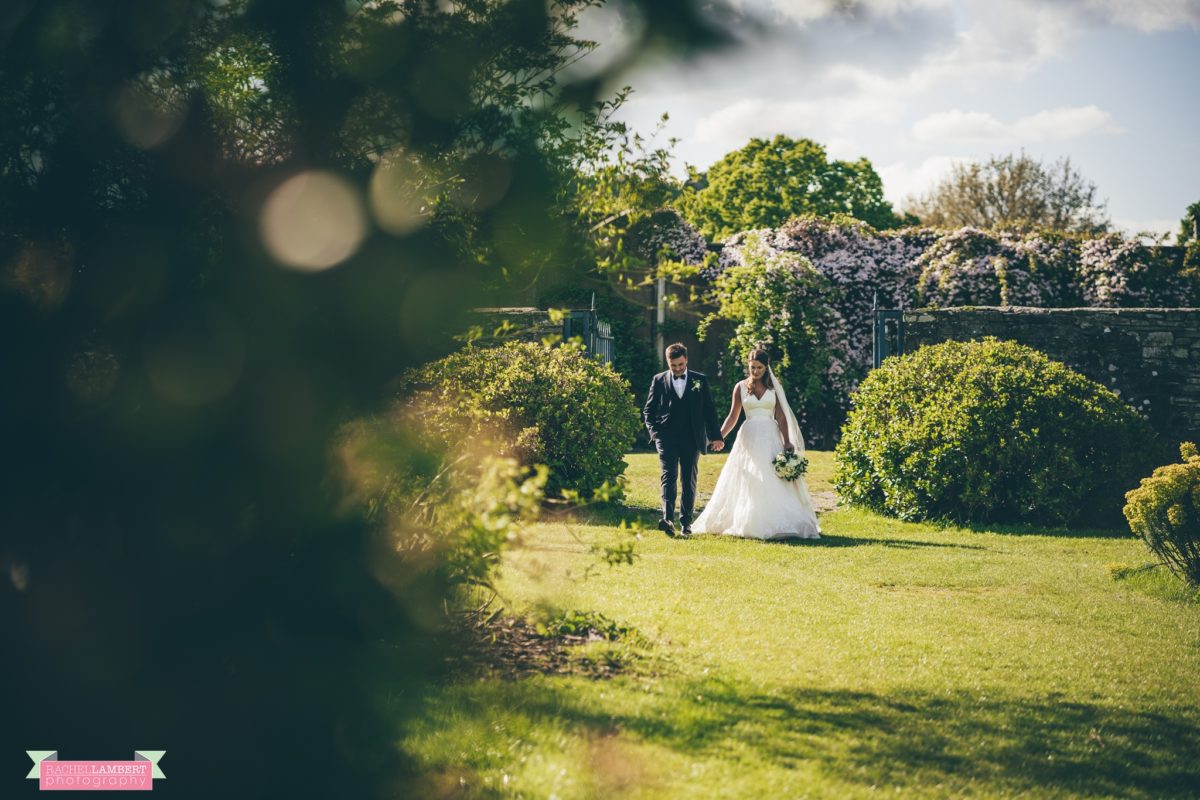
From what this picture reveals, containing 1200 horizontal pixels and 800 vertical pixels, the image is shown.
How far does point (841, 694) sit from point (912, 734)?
587 mm

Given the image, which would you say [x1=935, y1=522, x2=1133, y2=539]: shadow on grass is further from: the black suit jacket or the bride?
the black suit jacket

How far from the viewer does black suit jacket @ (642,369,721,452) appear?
34.6 ft

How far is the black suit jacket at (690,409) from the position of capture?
10547 millimetres

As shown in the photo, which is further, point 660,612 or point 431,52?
point 660,612

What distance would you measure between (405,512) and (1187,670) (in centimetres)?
459

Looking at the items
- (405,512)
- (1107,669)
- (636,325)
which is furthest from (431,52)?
(636,325)

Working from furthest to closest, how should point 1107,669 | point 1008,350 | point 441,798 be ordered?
point 1008,350
point 1107,669
point 441,798

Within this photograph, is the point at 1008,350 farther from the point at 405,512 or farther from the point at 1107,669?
the point at 405,512

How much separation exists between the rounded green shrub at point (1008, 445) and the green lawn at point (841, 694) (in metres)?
2.39

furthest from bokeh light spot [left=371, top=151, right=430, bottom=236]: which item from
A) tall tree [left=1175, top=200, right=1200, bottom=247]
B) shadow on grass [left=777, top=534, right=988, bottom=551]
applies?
tall tree [left=1175, top=200, right=1200, bottom=247]

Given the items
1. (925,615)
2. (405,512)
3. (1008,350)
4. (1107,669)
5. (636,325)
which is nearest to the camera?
(405,512)

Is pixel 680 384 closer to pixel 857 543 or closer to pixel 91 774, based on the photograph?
pixel 857 543

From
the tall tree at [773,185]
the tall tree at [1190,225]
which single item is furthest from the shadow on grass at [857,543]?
the tall tree at [773,185]

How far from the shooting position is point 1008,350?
38.4 feet
